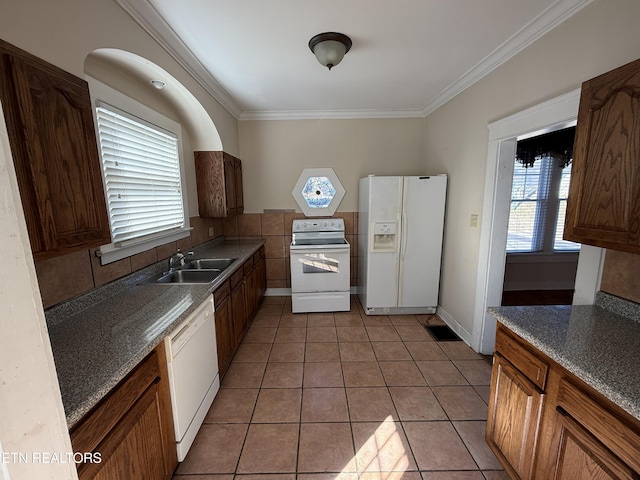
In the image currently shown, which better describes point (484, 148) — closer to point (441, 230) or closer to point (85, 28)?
point (441, 230)

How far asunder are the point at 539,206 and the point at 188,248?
181 inches

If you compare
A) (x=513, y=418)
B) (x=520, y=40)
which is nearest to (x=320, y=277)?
(x=513, y=418)

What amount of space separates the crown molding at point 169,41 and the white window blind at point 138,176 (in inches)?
20.8

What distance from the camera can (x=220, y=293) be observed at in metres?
2.05

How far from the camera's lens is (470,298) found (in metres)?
2.59

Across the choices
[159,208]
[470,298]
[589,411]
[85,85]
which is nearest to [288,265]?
[159,208]

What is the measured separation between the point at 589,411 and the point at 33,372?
156 centimetres

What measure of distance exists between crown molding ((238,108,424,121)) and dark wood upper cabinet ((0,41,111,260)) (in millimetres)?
2547

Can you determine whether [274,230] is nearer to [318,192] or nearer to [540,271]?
[318,192]

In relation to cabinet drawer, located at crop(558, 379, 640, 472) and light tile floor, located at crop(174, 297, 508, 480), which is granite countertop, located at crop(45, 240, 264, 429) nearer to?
light tile floor, located at crop(174, 297, 508, 480)

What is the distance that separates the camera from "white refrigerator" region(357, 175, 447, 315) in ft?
9.90

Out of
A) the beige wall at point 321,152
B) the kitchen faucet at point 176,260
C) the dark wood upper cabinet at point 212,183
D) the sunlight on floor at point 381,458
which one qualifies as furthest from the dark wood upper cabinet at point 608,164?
the dark wood upper cabinet at point 212,183

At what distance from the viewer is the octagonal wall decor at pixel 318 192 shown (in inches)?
144

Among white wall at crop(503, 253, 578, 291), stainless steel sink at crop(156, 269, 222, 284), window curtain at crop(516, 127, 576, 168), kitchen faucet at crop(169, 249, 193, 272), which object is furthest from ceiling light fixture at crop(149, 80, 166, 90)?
white wall at crop(503, 253, 578, 291)
